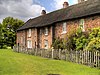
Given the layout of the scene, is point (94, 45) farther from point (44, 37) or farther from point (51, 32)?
point (44, 37)

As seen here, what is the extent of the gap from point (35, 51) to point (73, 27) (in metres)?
7.51

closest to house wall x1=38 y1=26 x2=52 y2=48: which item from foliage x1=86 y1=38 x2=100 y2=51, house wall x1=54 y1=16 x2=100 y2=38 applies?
house wall x1=54 y1=16 x2=100 y2=38

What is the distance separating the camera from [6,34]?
83.2 meters

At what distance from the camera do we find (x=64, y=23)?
41375mm

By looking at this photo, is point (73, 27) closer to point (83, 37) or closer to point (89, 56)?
point (83, 37)

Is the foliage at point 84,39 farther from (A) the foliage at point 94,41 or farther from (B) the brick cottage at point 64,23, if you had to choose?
(B) the brick cottage at point 64,23

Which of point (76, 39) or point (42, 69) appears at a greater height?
point (76, 39)

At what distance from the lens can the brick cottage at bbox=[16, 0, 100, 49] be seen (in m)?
34.7

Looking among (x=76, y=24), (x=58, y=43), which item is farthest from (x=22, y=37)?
(x=76, y=24)

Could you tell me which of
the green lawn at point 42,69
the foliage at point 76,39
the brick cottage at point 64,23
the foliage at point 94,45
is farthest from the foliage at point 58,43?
the green lawn at point 42,69

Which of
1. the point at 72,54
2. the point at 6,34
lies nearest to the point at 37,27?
the point at 72,54

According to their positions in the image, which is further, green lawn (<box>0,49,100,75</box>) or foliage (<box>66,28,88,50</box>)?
foliage (<box>66,28,88,50</box>)

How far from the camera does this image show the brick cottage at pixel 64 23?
1364 inches

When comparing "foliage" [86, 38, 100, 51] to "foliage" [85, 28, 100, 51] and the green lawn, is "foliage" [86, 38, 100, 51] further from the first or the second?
the green lawn
